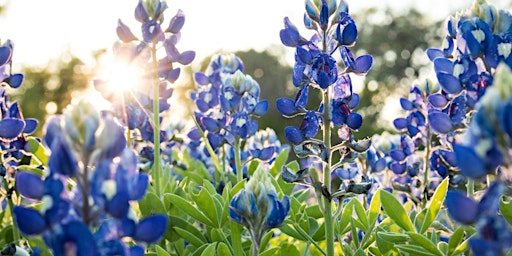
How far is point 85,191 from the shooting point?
1240 mm

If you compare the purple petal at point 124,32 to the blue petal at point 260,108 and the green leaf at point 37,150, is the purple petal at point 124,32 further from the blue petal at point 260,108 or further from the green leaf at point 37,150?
the blue petal at point 260,108

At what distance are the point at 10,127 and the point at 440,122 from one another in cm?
155

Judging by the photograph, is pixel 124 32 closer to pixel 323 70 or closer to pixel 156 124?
pixel 156 124

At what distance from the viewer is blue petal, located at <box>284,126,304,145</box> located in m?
2.14

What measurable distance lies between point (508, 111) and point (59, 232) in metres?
0.84

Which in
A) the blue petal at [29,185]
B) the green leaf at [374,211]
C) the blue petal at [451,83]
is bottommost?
the green leaf at [374,211]

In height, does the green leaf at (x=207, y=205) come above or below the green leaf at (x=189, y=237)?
above

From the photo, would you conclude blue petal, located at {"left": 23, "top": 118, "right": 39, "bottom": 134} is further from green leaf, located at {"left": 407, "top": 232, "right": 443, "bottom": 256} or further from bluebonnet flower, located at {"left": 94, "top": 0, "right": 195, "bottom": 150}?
green leaf, located at {"left": 407, "top": 232, "right": 443, "bottom": 256}

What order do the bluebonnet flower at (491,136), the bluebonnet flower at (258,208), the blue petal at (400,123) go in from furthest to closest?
1. the blue petal at (400,123)
2. the bluebonnet flower at (258,208)
3. the bluebonnet flower at (491,136)

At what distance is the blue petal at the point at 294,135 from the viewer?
2145 mm

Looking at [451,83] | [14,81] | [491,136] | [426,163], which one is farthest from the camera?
[426,163]

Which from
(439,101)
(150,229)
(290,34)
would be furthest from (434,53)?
(150,229)

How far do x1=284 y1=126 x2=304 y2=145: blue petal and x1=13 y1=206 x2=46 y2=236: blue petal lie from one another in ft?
3.51

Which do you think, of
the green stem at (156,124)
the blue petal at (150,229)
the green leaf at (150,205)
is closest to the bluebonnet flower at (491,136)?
the blue petal at (150,229)
